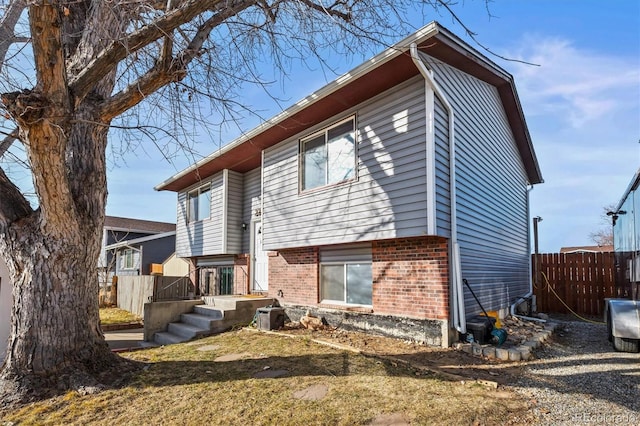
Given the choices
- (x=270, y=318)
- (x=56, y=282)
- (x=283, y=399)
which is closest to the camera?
(x=283, y=399)

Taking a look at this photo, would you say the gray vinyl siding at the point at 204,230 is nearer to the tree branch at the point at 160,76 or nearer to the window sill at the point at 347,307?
the window sill at the point at 347,307

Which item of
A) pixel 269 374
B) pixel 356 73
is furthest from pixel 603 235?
pixel 269 374

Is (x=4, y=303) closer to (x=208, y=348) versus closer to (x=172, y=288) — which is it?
(x=208, y=348)

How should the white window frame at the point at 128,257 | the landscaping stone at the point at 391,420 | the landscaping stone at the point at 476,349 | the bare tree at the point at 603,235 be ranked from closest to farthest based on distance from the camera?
the landscaping stone at the point at 391,420 < the landscaping stone at the point at 476,349 < the white window frame at the point at 128,257 < the bare tree at the point at 603,235

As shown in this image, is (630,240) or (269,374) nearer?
(269,374)

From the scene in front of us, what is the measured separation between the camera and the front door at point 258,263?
36.6ft

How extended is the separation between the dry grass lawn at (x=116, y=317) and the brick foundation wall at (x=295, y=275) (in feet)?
17.6

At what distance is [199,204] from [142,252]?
1193 cm

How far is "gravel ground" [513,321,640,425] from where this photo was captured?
143 inches

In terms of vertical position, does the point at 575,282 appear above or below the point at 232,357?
above

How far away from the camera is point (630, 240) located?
22.2 ft

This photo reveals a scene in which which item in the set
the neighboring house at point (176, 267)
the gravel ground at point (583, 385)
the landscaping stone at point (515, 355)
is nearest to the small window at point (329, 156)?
the landscaping stone at point (515, 355)

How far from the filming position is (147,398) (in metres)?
4.25

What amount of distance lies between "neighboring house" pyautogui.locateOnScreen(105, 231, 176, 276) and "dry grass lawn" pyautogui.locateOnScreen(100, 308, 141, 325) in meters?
8.16
